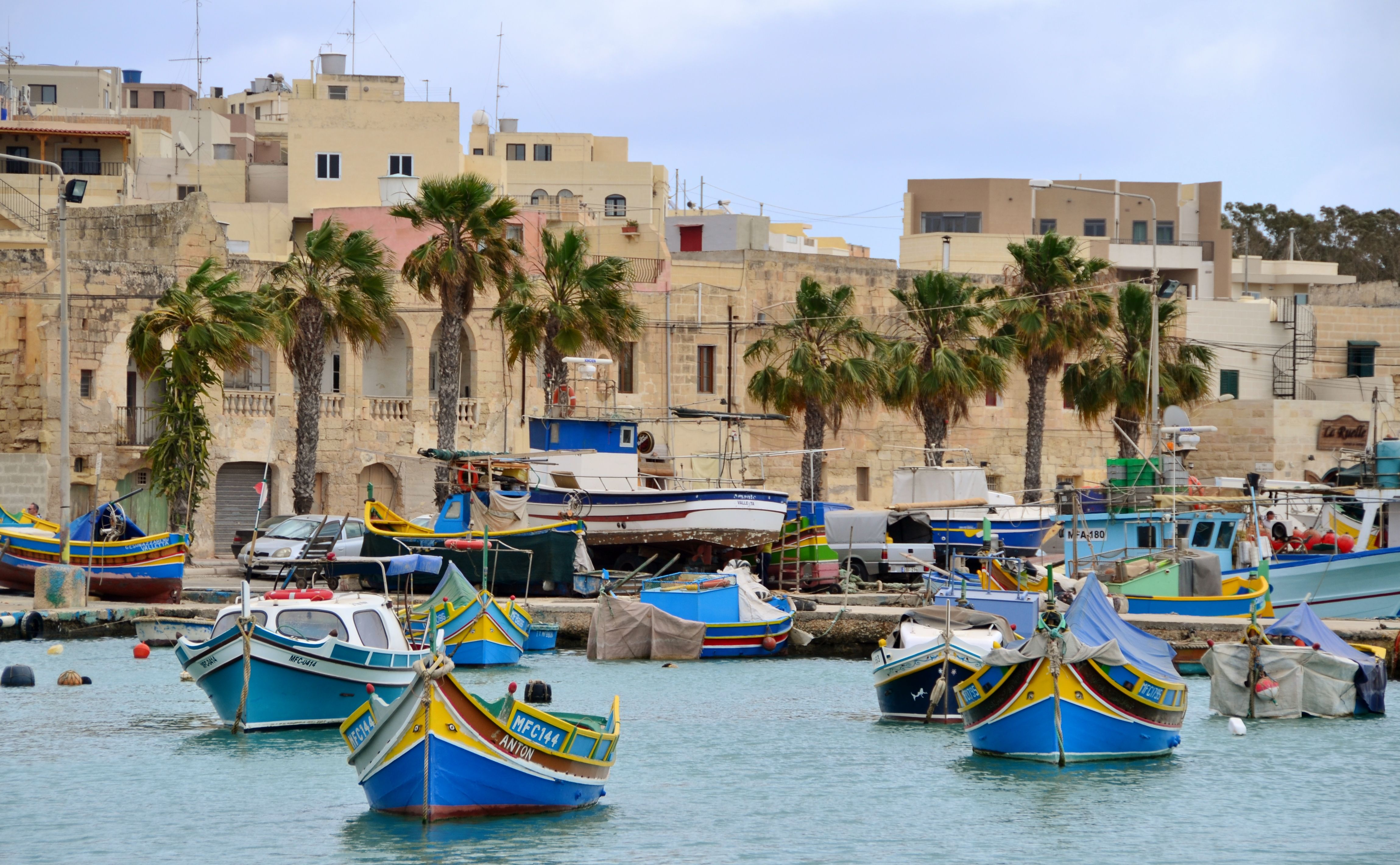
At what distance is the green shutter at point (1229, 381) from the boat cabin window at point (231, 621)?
42548mm

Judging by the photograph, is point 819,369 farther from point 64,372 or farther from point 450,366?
point 64,372

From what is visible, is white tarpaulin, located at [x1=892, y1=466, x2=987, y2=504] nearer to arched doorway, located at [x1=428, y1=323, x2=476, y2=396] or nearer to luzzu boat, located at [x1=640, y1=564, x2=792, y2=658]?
arched doorway, located at [x1=428, y1=323, x2=476, y2=396]

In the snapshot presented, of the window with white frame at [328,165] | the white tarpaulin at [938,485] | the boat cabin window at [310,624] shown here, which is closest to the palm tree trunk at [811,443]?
the white tarpaulin at [938,485]

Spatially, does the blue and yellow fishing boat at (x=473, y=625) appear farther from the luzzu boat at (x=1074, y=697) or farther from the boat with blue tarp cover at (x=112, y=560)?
the luzzu boat at (x=1074, y=697)

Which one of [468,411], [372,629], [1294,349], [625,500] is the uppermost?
[1294,349]

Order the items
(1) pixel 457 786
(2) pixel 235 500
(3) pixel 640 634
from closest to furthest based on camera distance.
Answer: (1) pixel 457 786 → (3) pixel 640 634 → (2) pixel 235 500

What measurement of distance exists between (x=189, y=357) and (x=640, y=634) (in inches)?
449

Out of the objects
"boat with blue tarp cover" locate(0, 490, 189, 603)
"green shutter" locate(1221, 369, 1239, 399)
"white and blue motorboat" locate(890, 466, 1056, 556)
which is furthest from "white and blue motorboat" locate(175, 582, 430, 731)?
"green shutter" locate(1221, 369, 1239, 399)

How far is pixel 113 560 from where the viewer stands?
104ft

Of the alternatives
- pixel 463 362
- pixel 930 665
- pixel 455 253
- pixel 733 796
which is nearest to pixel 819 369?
pixel 463 362

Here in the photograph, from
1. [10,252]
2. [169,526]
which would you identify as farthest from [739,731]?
[10,252]

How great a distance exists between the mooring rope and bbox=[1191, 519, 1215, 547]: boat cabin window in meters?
20.7

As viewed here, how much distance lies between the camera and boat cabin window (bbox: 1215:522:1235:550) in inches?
1411

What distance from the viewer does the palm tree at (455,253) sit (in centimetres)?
3766
